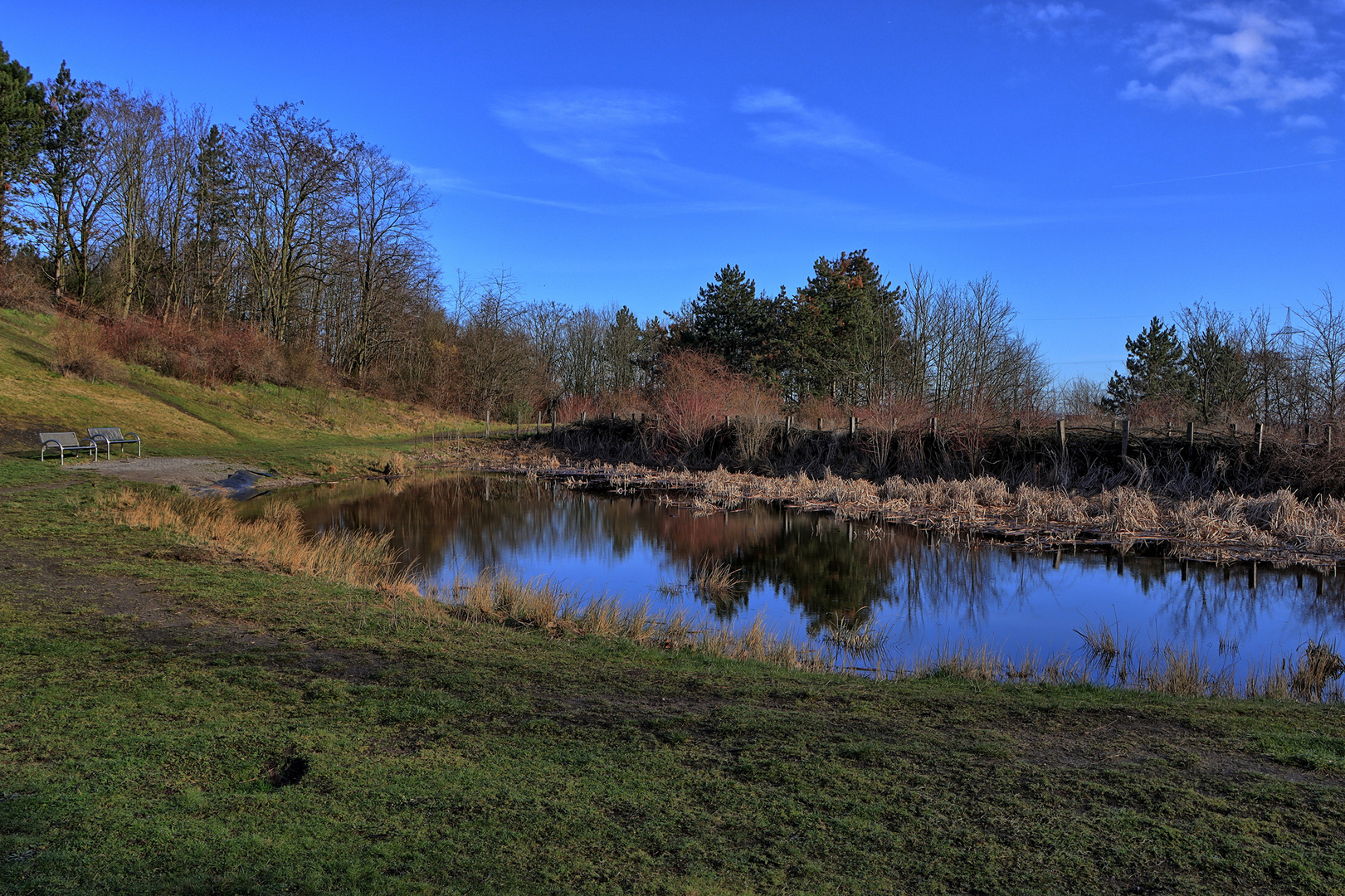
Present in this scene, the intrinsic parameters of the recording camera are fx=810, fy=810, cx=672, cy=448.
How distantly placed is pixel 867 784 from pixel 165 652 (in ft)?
17.3

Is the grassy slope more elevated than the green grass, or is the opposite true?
the grassy slope

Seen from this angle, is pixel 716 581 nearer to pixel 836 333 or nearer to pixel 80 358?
pixel 80 358

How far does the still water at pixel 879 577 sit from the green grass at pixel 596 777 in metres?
4.10

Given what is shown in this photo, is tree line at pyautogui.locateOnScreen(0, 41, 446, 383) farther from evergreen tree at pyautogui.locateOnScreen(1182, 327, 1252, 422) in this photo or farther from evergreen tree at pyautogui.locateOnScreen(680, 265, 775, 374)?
evergreen tree at pyautogui.locateOnScreen(1182, 327, 1252, 422)

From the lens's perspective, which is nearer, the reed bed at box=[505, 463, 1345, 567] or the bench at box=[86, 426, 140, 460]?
the reed bed at box=[505, 463, 1345, 567]

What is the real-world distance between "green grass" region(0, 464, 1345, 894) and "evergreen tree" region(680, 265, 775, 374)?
144ft

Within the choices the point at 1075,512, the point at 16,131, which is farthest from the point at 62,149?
the point at 1075,512

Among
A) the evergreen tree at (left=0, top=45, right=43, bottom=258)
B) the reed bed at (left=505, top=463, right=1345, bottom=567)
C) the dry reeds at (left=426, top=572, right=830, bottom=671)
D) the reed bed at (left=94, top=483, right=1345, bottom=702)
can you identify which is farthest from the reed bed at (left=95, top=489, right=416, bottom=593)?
the evergreen tree at (left=0, top=45, right=43, bottom=258)

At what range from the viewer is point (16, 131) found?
3212cm

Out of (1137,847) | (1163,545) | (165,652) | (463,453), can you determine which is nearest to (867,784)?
(1137,847)

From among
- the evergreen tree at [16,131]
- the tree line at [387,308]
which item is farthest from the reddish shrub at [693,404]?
the evergreen tree at [16,131]

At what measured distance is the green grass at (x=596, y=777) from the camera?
10.8 feet

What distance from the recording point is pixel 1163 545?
1641 centimetres

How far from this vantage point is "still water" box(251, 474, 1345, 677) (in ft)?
34.6
